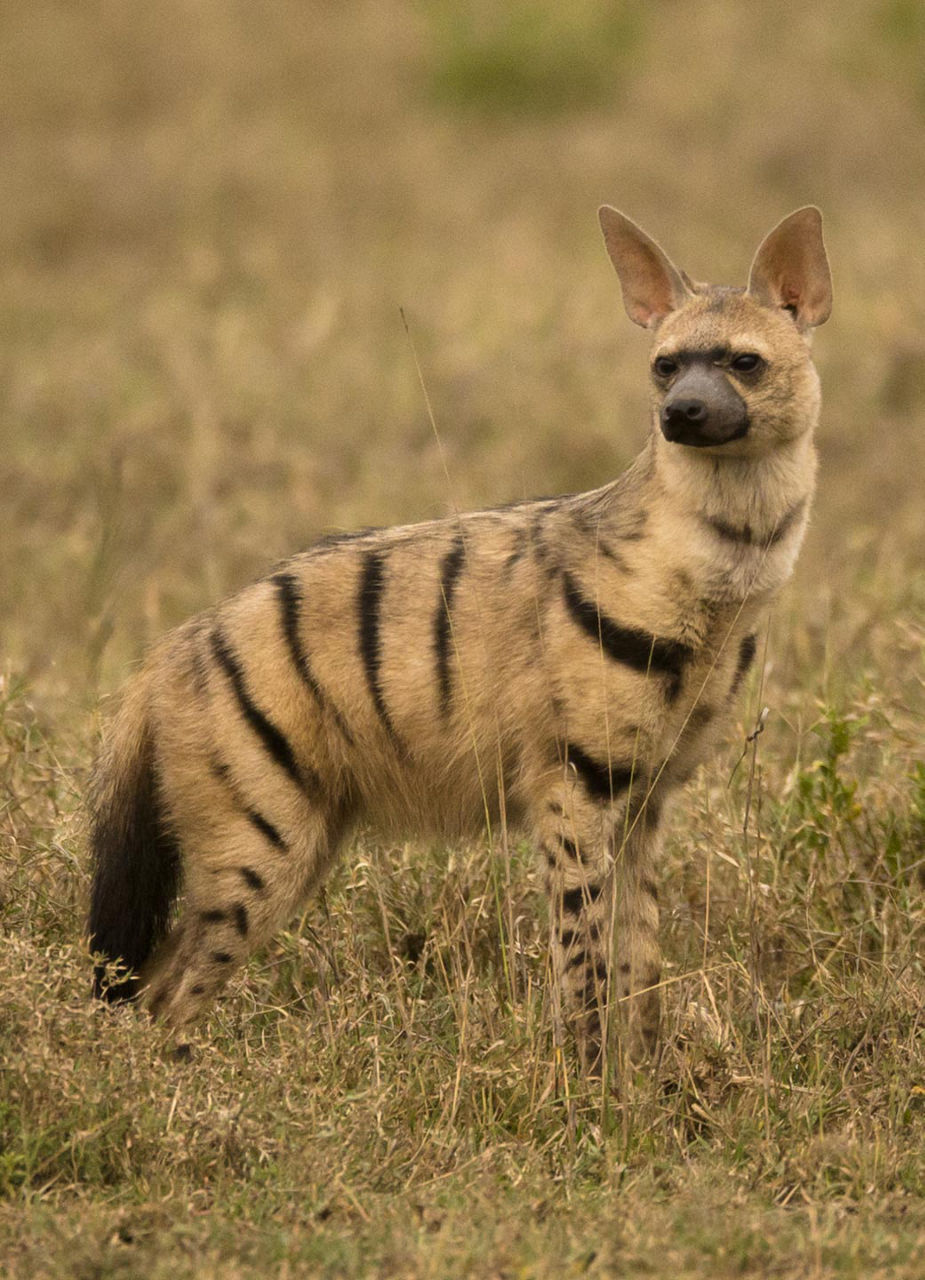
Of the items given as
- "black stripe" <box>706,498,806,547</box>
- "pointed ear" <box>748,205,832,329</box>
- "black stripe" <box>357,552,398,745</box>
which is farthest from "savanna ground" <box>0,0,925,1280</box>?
"pointed ear" <box>748,205,832,329</box>

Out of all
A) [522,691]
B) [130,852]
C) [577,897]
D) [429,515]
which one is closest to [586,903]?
[577,897]

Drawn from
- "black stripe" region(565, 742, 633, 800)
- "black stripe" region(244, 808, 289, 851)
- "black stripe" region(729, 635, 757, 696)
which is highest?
"black stripe" region(729, 635, 757, 696)

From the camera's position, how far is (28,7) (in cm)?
1761

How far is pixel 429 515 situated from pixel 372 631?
10.8 feet

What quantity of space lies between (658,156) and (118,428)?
22.9 ft

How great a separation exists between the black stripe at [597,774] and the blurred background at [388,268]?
4.08ft

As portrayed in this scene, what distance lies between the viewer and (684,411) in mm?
4043

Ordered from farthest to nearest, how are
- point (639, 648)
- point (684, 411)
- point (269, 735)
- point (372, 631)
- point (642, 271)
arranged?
point (642, 271)
point (372, 631)
point (269, 735)
point (639, 648)
point (684, 411)

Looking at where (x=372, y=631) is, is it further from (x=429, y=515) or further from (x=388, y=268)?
(x=388, y=268)

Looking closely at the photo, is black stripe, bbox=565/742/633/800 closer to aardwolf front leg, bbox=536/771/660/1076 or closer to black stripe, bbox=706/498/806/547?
aardwolf front leg, bbox=536/771/660/1076

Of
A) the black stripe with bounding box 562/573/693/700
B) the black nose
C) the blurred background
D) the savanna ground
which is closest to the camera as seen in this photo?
the savanna ground

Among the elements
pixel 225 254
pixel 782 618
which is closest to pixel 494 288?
pixel 225 254

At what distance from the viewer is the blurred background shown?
301 inches

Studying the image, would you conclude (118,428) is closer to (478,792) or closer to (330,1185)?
(478,792)
